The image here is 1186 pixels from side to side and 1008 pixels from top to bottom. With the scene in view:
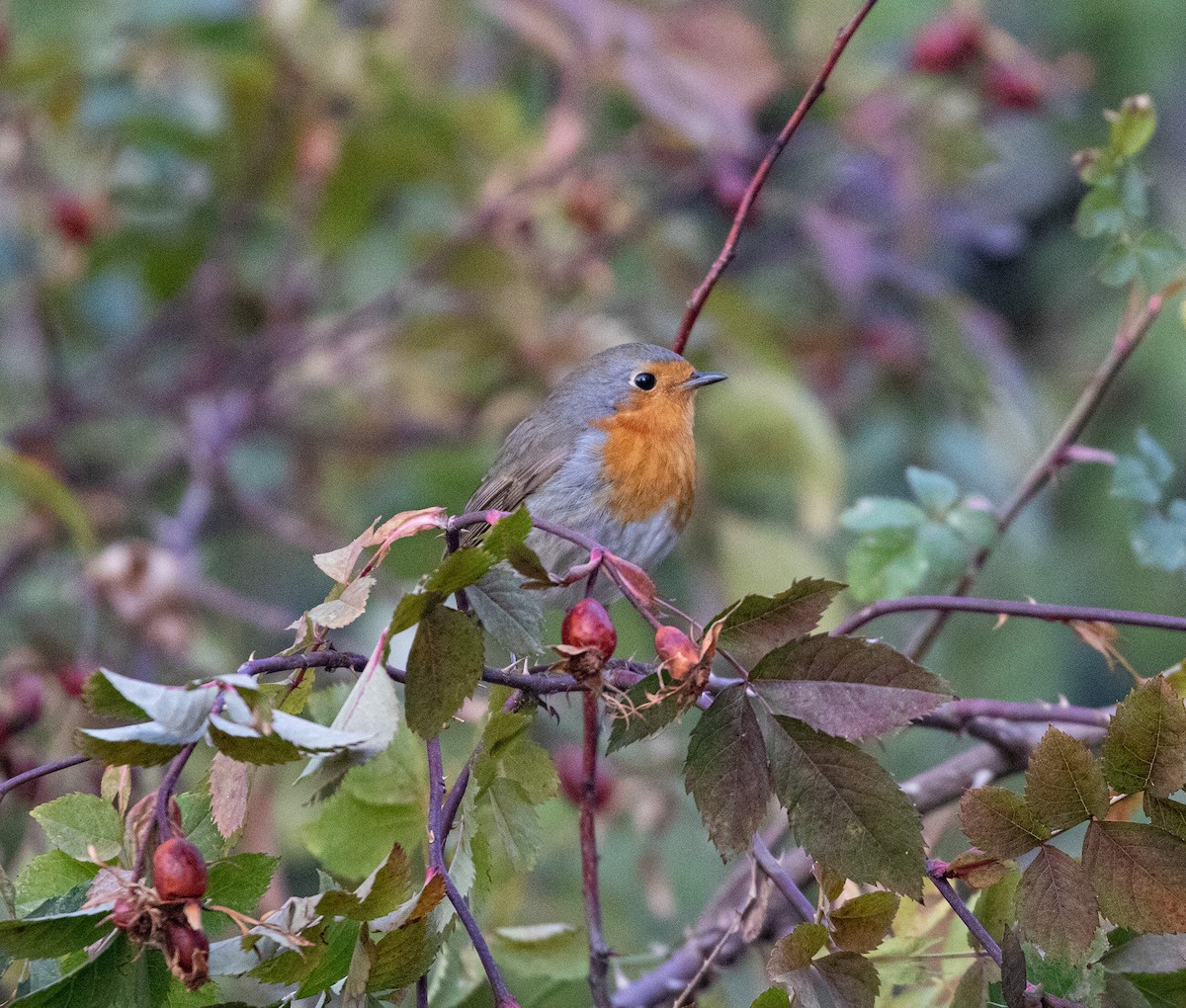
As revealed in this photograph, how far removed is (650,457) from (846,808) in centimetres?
159

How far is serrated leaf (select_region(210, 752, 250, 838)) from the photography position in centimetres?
101

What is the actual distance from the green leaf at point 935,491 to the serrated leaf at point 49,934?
1.12 metres

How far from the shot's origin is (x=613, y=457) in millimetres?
2510

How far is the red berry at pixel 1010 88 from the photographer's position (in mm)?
2967

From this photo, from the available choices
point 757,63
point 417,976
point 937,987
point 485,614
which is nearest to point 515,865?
point 417,976

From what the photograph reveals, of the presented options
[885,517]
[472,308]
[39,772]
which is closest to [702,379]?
[472,308]

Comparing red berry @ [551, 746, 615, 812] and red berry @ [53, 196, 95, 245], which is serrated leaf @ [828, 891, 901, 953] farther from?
red berry @ [53, 196, 95, 245]

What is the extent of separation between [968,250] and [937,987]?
3501mm

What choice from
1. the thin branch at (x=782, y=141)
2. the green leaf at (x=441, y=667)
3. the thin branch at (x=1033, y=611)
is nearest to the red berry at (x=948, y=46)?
the thin branch at (x=782, y=141)

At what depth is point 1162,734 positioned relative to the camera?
37.9 inches

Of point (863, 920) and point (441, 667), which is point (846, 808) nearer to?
point (863, 920)

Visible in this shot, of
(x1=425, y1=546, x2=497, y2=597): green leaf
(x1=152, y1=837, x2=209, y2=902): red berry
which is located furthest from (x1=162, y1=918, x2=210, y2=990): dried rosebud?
(x1=425, y1=546, x2=497, y2=597): green leaf

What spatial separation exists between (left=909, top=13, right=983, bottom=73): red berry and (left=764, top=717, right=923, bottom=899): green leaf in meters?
2.40

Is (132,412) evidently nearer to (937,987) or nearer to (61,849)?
(61,849)
